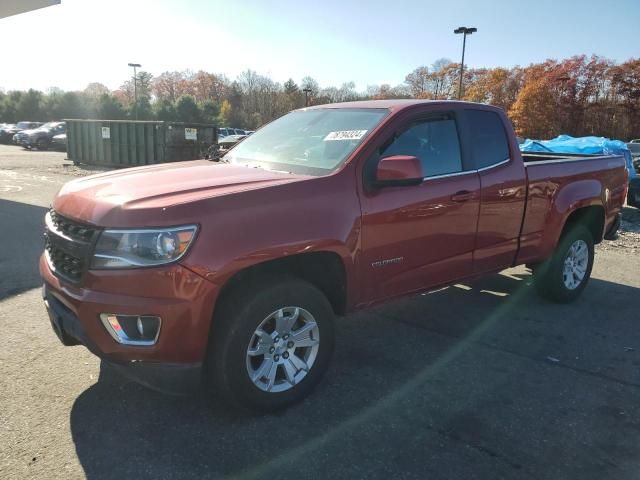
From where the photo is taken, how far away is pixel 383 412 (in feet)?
10.6

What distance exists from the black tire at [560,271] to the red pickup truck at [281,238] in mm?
682

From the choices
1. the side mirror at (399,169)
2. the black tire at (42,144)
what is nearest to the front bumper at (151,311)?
the side mirror at (399,169)

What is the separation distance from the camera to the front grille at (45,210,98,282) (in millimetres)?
2758

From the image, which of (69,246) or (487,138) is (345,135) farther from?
(69,246)

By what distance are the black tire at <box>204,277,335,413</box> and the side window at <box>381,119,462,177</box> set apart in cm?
121

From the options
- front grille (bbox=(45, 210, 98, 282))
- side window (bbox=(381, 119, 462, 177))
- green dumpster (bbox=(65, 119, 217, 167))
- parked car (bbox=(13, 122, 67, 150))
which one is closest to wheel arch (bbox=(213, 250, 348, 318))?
front grille (bbox=(45, 210, 98, 282))

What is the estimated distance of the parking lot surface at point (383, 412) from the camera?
106 inches

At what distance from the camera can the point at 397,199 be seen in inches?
137

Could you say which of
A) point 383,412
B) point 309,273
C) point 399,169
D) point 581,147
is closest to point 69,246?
point 309,273

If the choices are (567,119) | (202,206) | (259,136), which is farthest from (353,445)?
(567,119)

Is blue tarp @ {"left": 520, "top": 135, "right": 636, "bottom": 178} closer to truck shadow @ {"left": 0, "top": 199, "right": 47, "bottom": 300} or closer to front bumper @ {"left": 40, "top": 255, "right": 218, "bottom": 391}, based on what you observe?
truck shadow @ {"left": 0, "top": 199, "right": 47, "bottom": 300}

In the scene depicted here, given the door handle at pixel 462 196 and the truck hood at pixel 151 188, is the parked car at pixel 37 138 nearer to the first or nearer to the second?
the truck hood at pixel 151 188

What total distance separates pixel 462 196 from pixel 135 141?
17.2 m

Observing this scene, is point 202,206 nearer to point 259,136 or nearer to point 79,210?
point 79,210
